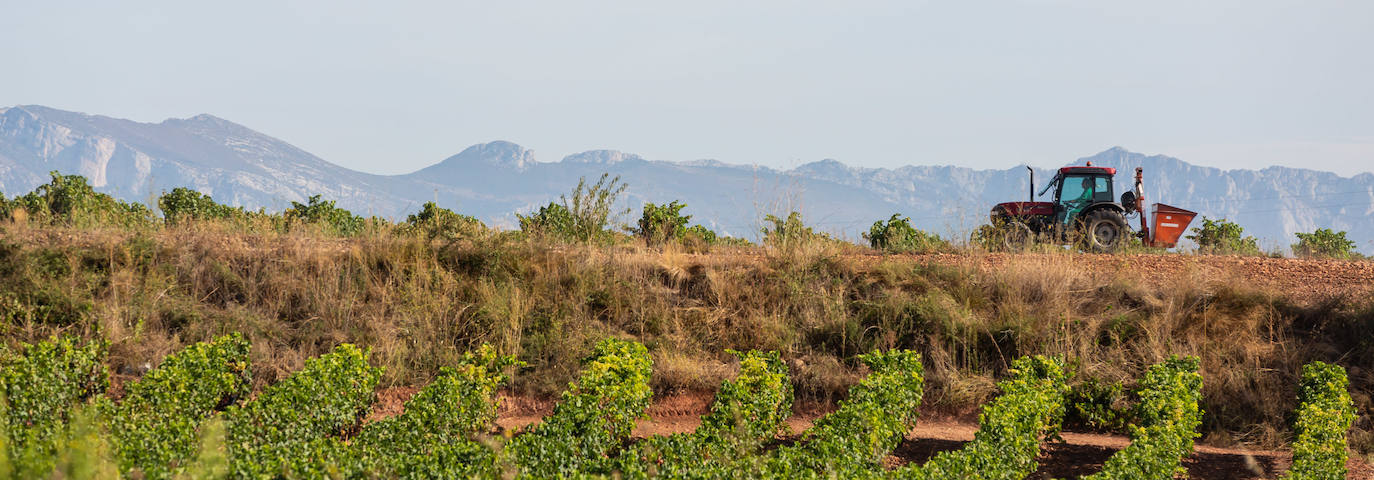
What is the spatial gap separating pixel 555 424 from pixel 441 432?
3.09ft

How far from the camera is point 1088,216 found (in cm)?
1422

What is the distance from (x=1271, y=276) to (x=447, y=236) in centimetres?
1007

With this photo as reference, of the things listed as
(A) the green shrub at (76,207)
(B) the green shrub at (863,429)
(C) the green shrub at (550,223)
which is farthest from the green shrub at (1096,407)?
(A) the green shrub at (76,207)

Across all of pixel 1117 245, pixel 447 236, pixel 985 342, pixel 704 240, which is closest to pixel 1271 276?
pixel 1117 245

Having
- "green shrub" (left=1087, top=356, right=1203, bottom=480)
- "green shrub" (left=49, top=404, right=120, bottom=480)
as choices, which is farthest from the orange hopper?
"green shrub" (left=49, top=404, right=120, bottom=480)

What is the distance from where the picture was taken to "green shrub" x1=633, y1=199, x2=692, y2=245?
1414 cm

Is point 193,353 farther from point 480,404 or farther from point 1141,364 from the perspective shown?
point 1141,364

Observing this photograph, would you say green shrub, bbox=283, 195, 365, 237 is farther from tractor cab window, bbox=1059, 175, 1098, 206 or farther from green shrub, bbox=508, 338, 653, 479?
tractor cab window, bbox=1059, 175, 1098, 206

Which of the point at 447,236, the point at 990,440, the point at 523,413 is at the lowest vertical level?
the point at 523,413

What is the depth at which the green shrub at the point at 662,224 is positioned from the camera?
14.1 meters

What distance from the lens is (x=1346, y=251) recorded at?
16062mm

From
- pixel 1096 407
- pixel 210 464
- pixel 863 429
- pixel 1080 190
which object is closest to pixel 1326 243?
pixel 1080 190

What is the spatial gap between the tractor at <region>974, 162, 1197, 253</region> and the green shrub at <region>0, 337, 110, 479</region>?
1109cm

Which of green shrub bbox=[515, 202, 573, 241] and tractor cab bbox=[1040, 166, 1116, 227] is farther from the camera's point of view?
tractor cab bbox=[1040, 166, 1116, 227]
